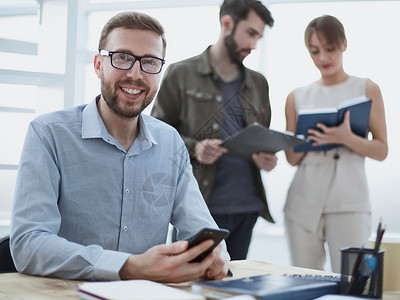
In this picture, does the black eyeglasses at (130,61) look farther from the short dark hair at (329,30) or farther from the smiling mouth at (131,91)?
the short dark hair at (329,30)

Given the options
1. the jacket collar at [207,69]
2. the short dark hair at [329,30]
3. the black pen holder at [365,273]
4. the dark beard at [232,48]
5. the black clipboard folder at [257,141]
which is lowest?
the black pen holder at [365,273]

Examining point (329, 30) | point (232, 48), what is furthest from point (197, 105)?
point (329, 30)

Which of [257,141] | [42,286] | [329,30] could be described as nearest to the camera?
[42,286]

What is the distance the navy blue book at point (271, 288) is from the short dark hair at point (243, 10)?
1504 millimetres

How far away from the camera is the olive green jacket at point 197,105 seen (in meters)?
2.26

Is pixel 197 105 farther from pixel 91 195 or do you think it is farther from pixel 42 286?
pixel 42 286

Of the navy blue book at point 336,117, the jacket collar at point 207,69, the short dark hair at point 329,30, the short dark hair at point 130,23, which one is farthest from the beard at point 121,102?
the short dark hair at point 329,30

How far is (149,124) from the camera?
1773 millimetres

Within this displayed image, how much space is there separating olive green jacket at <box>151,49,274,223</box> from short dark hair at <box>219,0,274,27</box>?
233 mm

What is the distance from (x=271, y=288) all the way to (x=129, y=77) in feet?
2.84

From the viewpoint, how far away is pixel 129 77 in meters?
1.63

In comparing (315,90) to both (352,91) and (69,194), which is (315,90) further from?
(69,194)

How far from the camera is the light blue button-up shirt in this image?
4.20 feet

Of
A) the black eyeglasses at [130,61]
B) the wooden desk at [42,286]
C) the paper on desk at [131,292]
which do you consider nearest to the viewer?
the paper on desk at [131,292]
